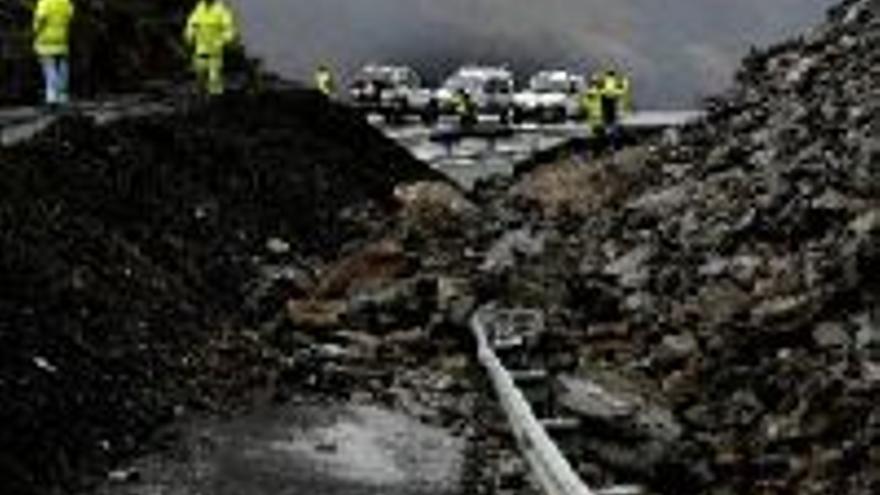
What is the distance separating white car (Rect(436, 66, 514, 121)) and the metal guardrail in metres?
50.7

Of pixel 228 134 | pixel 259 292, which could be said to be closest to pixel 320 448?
pixel 259 292

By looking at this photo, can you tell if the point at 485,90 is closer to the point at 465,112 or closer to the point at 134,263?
the point at 465,112

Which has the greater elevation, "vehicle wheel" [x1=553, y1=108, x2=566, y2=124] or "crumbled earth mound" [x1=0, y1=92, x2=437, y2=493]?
"crumbled earth mound" [x1=0, y1=92, x2=437, y2=493]

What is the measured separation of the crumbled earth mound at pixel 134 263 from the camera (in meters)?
18.8

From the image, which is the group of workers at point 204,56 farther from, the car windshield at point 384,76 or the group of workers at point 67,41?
the car windshield at point 384,76

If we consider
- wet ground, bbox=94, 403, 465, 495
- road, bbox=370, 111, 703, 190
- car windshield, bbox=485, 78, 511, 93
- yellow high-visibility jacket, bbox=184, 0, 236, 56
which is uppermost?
yellow high-visibility jacket, bbox=184, 0, 236, 56

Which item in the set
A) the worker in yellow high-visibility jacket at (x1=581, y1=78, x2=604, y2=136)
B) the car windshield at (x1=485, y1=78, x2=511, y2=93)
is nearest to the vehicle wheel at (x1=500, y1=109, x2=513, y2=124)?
the car windshield at (x1=485, y1=78, x2=511, y2=93)

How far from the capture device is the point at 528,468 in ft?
64.0

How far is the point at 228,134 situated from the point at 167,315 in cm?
1617

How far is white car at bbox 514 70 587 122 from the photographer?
75.2m

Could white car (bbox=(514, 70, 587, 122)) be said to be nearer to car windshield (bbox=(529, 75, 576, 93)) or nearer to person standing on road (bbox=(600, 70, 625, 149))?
car windshield (bbox=(529, 75, 576, 93))

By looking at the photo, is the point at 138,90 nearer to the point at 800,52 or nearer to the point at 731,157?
the point at 800,52

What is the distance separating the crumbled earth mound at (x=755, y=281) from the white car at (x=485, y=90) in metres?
35.0

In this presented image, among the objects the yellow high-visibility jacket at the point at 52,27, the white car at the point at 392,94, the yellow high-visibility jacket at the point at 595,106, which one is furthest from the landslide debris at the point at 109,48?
the white car at the point at 392,94
